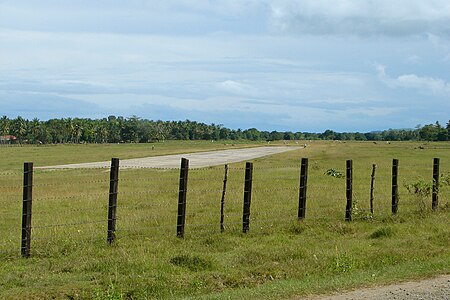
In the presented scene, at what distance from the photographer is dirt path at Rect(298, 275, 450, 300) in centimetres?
874

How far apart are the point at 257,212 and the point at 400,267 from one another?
25.3 ft

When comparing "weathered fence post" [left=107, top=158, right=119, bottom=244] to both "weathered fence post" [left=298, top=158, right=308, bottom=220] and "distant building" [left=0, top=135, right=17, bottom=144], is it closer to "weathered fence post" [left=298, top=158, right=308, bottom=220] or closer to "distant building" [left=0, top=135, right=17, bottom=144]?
"weathered fence post" [left=298, top=158, right=308, bottom=220]

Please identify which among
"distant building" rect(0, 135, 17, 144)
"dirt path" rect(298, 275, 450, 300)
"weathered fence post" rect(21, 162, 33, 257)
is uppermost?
"weathered fence post" rect(21, 162, 33, 257)

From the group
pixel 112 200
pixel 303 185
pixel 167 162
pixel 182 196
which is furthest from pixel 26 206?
pixel 167 162

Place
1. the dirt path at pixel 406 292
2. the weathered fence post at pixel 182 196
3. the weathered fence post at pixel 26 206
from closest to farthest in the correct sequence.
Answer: the dirt path at pixel 406 292, the weathered fence post at pixel 26 206, the weathered fence post at pixel 182 196

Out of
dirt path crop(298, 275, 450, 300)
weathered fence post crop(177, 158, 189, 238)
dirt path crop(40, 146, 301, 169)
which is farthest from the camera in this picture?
dirt path crop(40, 146, 301, 169)

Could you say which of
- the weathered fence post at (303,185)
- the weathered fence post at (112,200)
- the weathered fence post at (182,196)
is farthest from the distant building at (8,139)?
the weathered fence post at (112,200)

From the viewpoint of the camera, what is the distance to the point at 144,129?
600 feet

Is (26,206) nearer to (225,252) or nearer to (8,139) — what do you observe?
(225,252)

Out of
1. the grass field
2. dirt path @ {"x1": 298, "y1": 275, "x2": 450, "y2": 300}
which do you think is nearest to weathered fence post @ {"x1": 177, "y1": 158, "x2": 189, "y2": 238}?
the grass field

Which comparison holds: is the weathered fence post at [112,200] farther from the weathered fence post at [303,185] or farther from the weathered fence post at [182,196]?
the weathered fence post at [303,185]

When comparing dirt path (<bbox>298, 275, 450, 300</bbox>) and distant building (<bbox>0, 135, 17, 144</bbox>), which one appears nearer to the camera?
dirt path (<bbox>298, 275, 450, 300</bbox>)

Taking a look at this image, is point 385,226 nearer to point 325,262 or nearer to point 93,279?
point 325,262

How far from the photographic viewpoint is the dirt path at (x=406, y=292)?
28.7 ft
